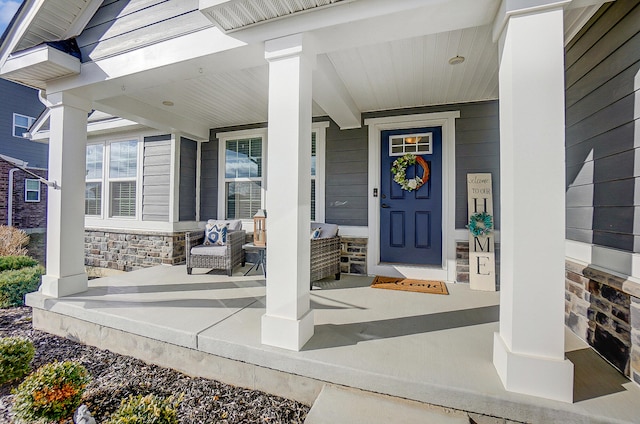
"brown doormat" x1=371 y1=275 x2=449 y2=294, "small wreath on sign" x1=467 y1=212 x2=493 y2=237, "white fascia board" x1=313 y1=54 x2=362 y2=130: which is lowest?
"brown doormat" x1=371 y1=275 x2=449 y2=294

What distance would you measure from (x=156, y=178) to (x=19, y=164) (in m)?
6.20

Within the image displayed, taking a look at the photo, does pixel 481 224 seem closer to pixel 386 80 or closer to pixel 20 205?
pixel 386 80

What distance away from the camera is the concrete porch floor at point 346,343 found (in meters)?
1.50

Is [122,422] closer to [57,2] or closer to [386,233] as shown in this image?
[386,233]

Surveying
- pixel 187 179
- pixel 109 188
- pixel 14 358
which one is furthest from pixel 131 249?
pixel 14 358

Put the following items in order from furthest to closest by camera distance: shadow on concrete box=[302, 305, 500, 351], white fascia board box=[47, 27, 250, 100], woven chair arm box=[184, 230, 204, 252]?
woven chair arm box=[184, 230, 204, 252], white fascia board box=[47, 27, 250, 100], shadow on concrete box=[302, 305, 500, 351]

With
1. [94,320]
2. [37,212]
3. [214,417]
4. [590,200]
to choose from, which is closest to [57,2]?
[94,320]

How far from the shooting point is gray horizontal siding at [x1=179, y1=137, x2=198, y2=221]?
4.92 meters

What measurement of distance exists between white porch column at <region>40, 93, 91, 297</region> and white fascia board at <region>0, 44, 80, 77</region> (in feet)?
1.03

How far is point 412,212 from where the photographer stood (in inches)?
159

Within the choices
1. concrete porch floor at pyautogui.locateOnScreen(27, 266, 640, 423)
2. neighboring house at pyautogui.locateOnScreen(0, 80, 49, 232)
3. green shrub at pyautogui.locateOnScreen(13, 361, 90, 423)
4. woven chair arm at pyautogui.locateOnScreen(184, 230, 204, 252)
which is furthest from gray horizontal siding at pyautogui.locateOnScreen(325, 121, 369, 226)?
neighboring house at pyautogui.locateOnScreen(0, 80, 49, 232)

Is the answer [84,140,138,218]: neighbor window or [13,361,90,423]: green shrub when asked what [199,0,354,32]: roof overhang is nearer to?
[13,361,90,423]: green shrub

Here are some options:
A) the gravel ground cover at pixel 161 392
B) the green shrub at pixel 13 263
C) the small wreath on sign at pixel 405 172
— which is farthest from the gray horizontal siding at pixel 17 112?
the small wreath on sign at pixel 405 172

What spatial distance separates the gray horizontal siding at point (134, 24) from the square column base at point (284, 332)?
2.37 metres
